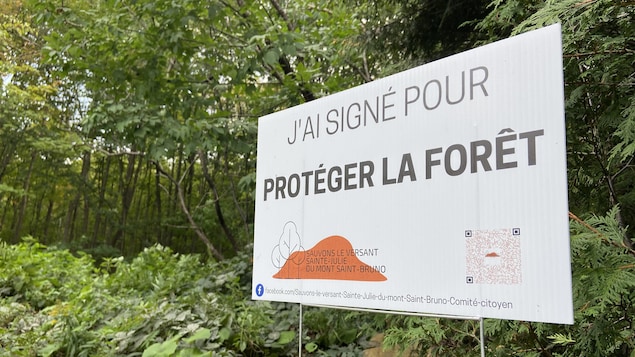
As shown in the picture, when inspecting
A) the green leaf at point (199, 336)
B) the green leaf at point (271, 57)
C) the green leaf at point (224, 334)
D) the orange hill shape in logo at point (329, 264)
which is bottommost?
the green leaf at point (224, 334)

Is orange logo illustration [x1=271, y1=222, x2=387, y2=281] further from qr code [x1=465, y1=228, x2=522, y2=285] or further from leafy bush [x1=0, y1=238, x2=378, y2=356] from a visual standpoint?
leafy bush [x1=0, y1=238, x2=378, y2=356]

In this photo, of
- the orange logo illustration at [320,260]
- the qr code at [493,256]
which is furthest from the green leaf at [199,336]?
the qr code at [493,256]

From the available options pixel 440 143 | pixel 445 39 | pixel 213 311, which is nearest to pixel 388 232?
pixel 440 143

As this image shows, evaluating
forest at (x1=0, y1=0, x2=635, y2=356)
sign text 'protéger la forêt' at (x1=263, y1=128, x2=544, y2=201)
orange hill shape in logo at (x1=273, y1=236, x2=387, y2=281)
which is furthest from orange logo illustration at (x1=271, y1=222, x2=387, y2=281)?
forest at (x1=0, y1=0, x2=635, y2=356)

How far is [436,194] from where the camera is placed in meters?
1.93

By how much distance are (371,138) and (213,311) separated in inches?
103

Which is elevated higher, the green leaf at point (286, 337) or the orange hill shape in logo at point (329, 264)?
the orange hill shape in logo at point (329, 264)

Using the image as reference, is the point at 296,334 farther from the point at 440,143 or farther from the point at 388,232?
the point at 440,143

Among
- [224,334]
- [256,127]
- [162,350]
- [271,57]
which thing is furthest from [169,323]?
[271,57]

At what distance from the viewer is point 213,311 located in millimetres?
4180

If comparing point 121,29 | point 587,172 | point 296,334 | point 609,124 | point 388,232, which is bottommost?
point 296,334

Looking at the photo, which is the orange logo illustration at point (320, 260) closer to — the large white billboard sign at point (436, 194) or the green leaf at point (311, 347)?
the large white billboard sign at point (436, 194)

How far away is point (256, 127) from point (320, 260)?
2846 millimetres

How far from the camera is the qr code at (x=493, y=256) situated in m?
1.66
